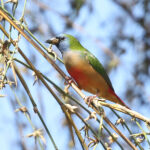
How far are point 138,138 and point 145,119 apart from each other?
21 cm

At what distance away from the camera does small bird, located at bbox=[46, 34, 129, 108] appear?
285 centimetres

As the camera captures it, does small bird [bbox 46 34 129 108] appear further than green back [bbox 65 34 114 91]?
No

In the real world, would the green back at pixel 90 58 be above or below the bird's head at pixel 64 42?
below

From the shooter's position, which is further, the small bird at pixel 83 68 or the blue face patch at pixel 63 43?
the blue face patch at pixel 63 43

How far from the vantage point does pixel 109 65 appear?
4.36 m

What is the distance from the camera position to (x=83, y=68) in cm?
290

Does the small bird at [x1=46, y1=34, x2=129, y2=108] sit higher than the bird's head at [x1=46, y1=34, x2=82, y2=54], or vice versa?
the bird's head at [x1=46, y1=34, x2=82, y2=54]

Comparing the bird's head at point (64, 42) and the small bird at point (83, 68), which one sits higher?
the bird's head at point (64, 42)

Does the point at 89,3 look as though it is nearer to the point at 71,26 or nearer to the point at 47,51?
the point at 71,26

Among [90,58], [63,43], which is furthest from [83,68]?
[63,43]

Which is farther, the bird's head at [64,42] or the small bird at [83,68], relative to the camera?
the bird's head at [64,42]

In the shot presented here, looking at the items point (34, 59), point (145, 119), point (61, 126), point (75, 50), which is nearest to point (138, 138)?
point (145, 119)

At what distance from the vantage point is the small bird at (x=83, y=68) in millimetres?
2850

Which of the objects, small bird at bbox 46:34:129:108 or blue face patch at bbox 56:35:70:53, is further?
blue face patch at bbox 56:35:70:53
